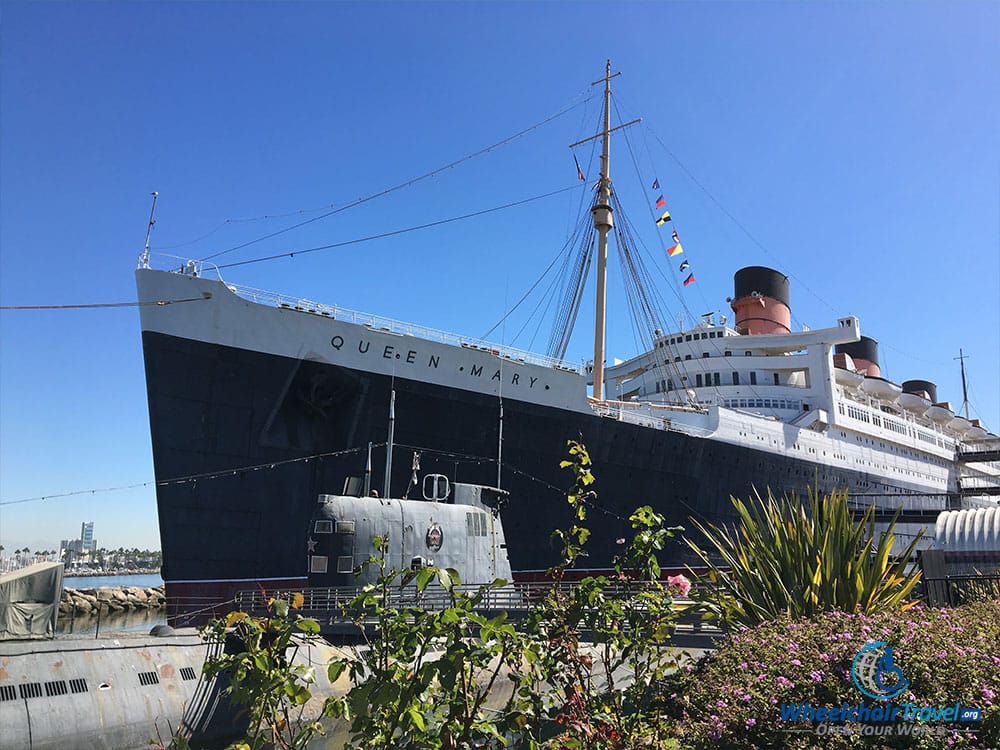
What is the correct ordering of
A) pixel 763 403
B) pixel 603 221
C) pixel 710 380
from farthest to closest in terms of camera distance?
pixel 710 380, pixel 763 403, pixel 603 221

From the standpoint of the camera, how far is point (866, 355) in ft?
142

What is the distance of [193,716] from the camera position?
32.0ft

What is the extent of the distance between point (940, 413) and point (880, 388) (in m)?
8.93

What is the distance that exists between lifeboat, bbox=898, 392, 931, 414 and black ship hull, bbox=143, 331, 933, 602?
29.2m

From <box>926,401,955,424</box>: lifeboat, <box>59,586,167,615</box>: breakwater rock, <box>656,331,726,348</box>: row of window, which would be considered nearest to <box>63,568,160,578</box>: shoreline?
<box>59,586,167,615</box>: breakwater rock

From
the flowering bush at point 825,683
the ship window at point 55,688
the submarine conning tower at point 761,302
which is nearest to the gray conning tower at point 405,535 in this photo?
the ship window at point 55,688

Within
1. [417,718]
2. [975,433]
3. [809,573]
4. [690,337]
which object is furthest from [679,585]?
[975,433]

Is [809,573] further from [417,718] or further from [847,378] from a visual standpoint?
[847,378]

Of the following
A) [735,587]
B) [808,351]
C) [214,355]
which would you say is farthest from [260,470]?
[808,351]

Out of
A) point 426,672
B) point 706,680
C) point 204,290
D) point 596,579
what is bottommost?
point 706,680

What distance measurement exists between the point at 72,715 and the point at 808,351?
3156cm

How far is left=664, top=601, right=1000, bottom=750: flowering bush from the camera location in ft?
13.5

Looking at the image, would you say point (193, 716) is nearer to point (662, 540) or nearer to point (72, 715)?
point (72, 715)

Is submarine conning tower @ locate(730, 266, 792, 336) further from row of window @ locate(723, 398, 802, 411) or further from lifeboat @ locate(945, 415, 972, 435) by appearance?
lifeboat @ locate(945, 415, 972, 435)
